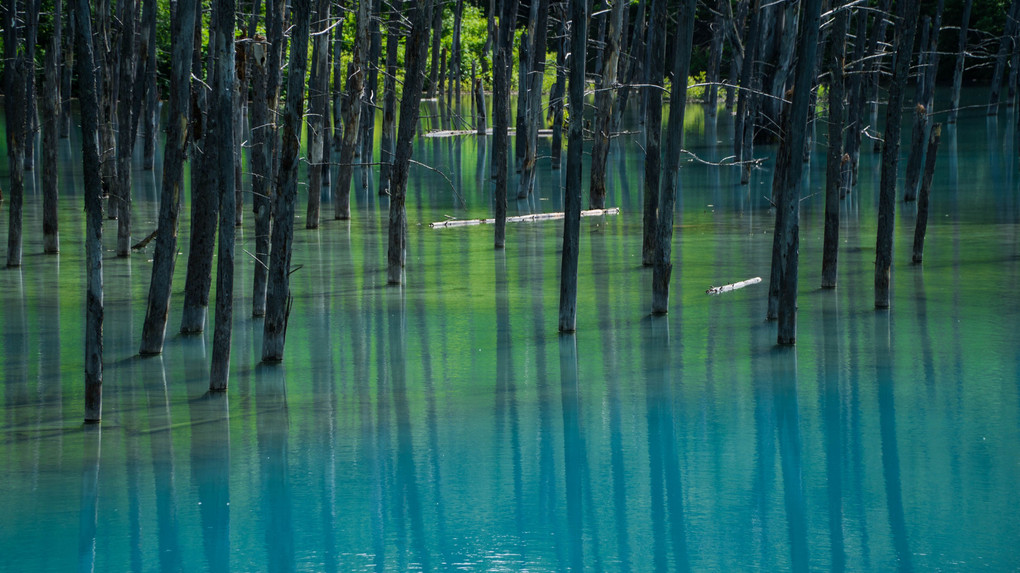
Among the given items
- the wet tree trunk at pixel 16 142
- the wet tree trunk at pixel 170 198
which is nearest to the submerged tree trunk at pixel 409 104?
the wet tree trunk at pixel 170 198

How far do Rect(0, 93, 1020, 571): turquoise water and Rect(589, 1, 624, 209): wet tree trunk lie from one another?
4.43m

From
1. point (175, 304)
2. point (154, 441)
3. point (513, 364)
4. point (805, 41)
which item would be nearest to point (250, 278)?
point (175, 304)

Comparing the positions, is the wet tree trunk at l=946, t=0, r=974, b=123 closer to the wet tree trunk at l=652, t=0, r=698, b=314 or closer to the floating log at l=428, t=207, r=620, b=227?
the floating log at l=428, t=207, r=620, b=227

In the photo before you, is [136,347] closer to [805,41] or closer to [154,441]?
[154,441]

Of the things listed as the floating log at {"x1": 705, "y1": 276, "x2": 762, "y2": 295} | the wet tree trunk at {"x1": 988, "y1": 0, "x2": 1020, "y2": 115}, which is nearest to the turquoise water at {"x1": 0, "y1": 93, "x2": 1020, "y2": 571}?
the floating log at {"x1": 705, "y1": 276, "x2": 762, "y2": 295}

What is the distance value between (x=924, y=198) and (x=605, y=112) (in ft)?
22.6

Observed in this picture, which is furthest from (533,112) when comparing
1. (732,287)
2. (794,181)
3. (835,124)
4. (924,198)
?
(794,181)

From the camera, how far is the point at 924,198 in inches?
522

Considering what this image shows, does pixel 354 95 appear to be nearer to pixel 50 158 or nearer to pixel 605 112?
pixel 605 112

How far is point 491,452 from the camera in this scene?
816 centimetres

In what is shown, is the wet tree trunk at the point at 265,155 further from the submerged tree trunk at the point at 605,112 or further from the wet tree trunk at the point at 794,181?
the submerged tree trunk at the point at 605,112

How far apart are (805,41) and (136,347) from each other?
20.2ft

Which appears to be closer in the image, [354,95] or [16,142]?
[16,142]

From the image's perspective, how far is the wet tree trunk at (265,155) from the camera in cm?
1053
